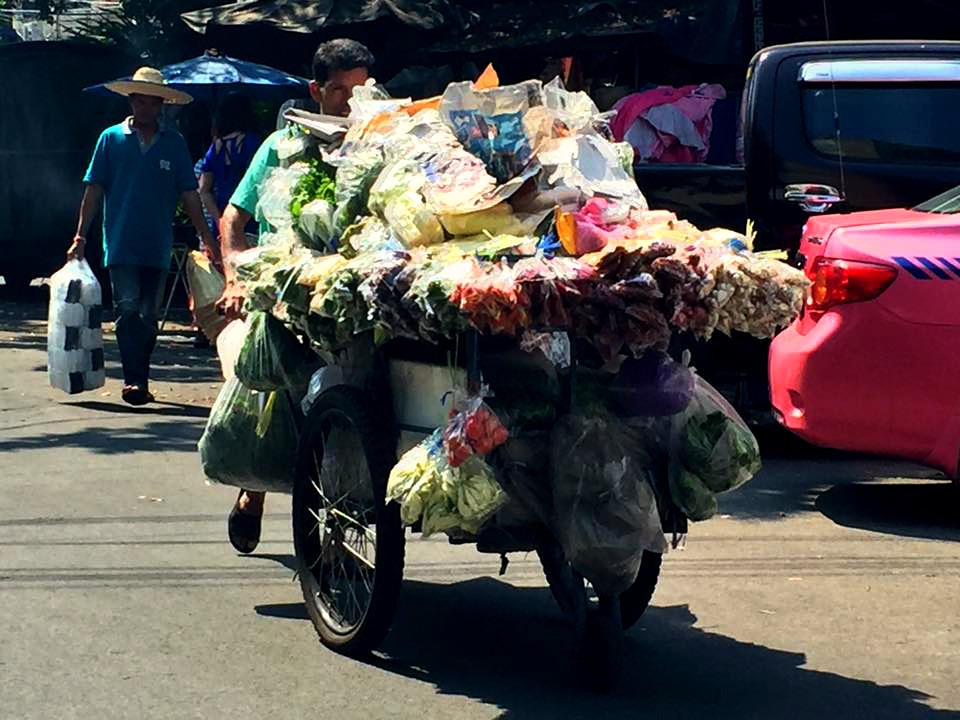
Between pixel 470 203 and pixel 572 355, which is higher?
pixel 470 203

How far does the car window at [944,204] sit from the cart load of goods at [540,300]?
2581 millimetres

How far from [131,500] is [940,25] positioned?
29.2 ft

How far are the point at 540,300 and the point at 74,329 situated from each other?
672 cm

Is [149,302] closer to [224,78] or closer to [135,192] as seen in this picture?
[135,192]

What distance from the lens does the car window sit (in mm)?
7844

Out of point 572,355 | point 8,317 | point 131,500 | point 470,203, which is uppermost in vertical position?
point 470,203

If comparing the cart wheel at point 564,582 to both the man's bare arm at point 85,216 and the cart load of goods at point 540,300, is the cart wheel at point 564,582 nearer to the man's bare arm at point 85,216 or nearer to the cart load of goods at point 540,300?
the cart load of goods at point 540,300

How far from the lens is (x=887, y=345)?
24.6 ft

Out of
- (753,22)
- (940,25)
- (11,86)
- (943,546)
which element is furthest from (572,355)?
(11,86)

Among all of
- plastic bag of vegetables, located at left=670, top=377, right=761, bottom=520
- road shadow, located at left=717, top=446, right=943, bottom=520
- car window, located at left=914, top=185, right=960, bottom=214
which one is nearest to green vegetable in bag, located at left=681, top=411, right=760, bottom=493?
plastic bag of vegetables, located at left=670, top=377, right=761, bottom=520

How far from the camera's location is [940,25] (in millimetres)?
14445

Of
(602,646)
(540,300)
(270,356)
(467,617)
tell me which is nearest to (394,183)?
(540,300)

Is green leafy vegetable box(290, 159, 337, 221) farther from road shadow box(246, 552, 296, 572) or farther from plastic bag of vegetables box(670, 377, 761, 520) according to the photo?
road shadow box(246, 552, 296, 572)

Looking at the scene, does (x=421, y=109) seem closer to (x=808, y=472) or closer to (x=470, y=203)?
(x=470, y=203)
